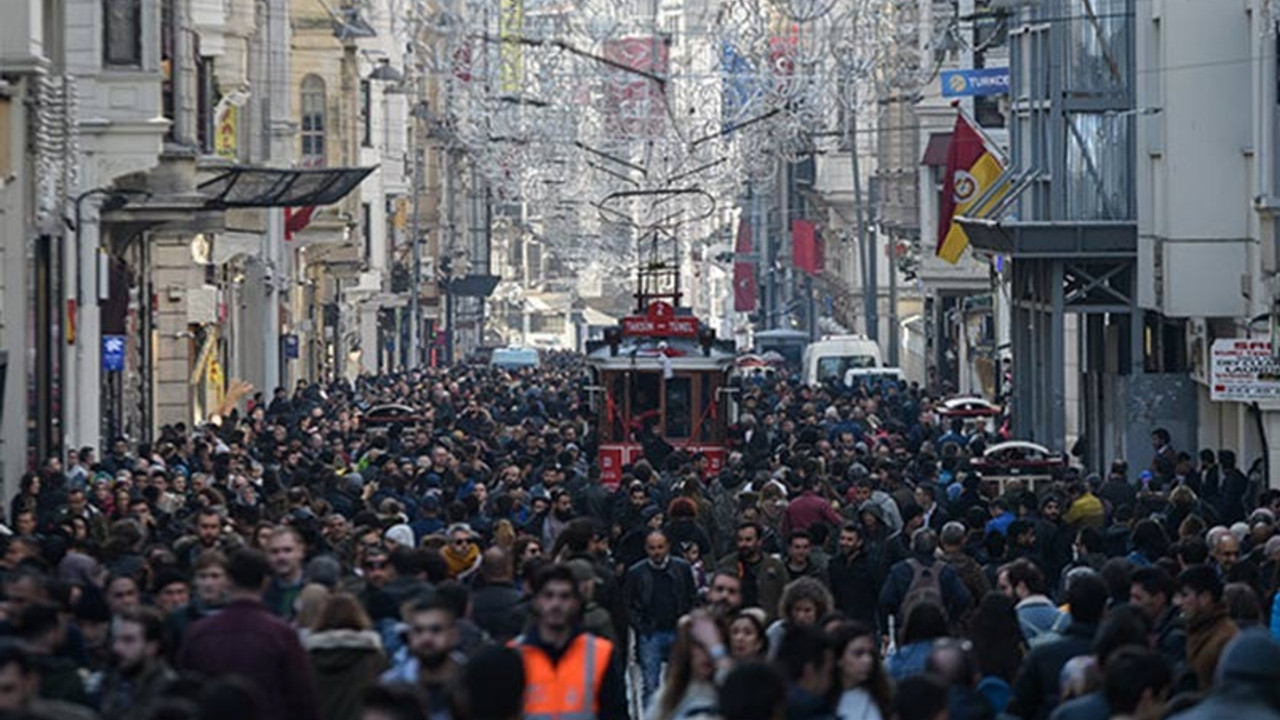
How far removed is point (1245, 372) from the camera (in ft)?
95.1

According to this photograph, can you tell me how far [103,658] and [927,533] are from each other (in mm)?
6872

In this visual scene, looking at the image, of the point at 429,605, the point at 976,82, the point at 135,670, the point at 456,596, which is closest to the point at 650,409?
the point at 976,82

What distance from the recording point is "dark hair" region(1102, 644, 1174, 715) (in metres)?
10.6

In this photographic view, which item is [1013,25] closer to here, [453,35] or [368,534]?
[453,35]

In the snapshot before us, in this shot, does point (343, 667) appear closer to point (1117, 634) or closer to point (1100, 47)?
point (1117, 634)

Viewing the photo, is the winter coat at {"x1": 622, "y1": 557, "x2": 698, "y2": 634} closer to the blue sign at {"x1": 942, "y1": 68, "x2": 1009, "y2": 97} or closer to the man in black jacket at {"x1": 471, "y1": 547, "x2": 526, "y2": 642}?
the man in black jacket at {"x1": 471, "y1": 547, "x2": 526, "y2": 642}

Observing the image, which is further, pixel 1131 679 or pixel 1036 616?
pixel 1036 616

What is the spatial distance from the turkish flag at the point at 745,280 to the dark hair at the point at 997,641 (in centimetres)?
12621

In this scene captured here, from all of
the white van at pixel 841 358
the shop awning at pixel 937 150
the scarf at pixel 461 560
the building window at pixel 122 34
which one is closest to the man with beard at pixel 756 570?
the scarf at pixel 461 560

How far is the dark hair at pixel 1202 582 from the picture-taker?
1397 centimetres

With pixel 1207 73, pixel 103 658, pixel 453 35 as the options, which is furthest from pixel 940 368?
pixel 103 658

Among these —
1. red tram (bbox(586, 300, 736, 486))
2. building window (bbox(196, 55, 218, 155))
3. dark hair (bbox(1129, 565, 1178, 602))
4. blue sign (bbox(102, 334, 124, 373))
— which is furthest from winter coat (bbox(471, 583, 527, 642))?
building window (bbox(196, 55, 218, 155))

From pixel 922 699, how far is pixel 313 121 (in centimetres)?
6421

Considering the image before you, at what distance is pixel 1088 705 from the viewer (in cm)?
1096
